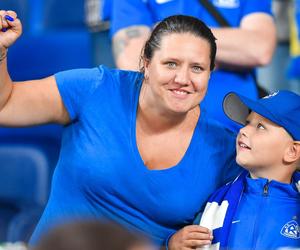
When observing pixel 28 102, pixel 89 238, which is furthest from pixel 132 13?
pixel 89 238

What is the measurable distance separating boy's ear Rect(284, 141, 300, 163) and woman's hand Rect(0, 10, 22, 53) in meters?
0.88

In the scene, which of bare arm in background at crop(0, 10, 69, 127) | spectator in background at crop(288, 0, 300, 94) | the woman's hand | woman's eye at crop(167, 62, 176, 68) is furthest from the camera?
spectator in background at crop(288, 0, 300, 94)

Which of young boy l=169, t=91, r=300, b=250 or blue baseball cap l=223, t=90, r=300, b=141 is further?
blue baseball cap l=223, t=90, r=300, b=141

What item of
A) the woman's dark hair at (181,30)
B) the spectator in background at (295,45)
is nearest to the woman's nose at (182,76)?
the woman's dark hair at (181,30)

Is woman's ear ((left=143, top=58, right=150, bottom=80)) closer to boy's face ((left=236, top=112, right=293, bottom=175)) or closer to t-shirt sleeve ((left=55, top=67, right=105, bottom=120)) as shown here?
t-shirt sleeve ((left=55, top=67, right=105, bottom=120))

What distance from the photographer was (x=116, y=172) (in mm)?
2535

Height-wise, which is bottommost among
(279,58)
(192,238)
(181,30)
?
(279,58)

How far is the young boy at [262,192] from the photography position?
7.97 feet

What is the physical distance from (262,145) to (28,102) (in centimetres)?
71

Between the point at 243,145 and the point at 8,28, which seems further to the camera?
the point at 243,145

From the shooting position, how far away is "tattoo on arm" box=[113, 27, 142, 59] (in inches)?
126

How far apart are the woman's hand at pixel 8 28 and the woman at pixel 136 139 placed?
159mm

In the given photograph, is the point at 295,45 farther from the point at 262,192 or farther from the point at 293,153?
the point at 262,192

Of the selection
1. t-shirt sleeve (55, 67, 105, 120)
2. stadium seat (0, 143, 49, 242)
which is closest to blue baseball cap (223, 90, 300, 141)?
t-shirt sleeve (55, 67, 105, 120)
